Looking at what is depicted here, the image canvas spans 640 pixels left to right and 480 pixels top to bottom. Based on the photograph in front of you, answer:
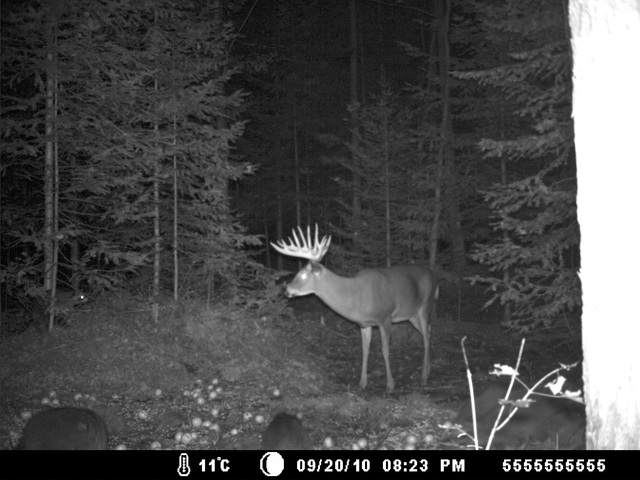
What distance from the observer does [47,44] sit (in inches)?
309

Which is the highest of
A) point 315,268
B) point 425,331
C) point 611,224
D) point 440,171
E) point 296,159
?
point 296,159

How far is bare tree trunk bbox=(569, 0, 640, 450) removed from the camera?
10.6 feet

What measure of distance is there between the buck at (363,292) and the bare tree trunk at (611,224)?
17.5 ft

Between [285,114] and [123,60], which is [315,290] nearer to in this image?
[123,60]

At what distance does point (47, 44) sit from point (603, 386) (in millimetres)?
8270

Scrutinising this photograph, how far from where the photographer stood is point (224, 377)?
8016 millimetres

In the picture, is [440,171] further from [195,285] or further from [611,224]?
[611,224]
